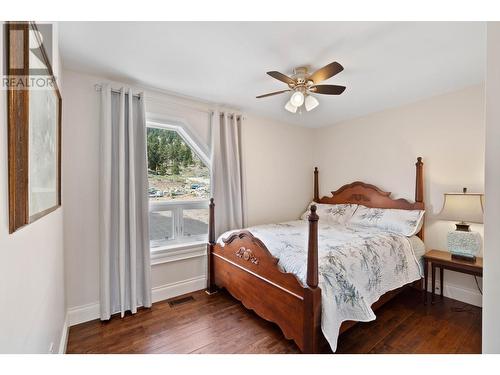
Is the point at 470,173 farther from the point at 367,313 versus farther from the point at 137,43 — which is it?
the point at 137,43

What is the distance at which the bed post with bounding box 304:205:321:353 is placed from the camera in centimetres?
156

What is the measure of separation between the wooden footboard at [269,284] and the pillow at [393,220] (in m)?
1.65

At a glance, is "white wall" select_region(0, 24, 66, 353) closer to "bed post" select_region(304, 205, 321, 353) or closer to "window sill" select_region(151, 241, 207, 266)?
"window sill" select_region(151, 241, 207, 266)

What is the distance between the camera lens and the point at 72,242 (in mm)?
2131

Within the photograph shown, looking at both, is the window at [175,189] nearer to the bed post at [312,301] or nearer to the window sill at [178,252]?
the window sill at [178,252]

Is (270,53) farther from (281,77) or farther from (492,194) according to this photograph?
(492,194)

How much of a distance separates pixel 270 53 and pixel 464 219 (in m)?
2.40

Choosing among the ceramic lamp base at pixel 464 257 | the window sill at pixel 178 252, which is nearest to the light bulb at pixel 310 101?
the window sill at pixel 178 252

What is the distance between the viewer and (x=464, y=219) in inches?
87.3

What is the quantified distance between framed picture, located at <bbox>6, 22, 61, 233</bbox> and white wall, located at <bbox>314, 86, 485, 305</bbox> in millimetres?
3587

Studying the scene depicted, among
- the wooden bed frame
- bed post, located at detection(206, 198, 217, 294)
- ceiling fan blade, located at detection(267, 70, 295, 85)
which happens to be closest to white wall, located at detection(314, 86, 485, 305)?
the wooden bed frame

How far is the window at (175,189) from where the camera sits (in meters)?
2.72

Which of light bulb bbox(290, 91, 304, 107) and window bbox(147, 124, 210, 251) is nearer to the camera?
light bulb bbox(290, 91, 304, 107)

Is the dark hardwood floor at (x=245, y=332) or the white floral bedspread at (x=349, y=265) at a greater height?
the white floral bedspread at (x=349, y=265)
